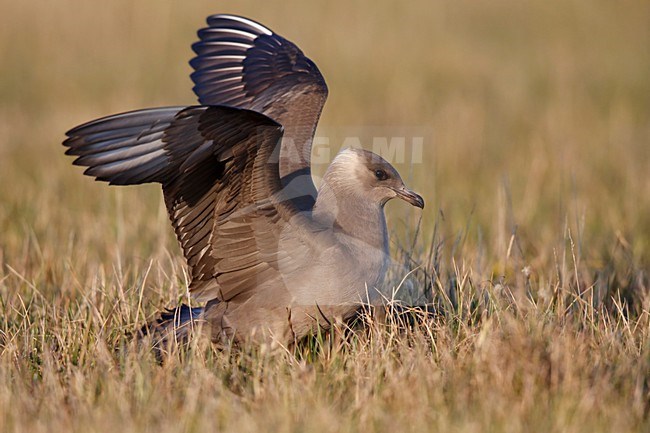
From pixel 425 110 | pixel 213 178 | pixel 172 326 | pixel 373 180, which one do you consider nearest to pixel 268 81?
pixel 373 180

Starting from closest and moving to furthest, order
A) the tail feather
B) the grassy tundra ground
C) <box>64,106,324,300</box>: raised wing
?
the grassy tundra ground, <box>64,106,324,300</box>: raised wing, the tail feather

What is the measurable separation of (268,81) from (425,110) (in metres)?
4.98

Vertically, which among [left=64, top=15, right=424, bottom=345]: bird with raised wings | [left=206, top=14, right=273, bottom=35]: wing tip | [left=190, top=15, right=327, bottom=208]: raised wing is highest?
[left=206, top=14, right=273, bottom=35]: wing tip

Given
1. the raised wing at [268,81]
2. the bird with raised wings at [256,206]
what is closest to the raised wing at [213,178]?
the bird with raised wings at [256,206]

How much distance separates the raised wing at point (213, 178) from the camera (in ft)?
12.9

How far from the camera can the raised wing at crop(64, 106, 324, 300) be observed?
3928mm

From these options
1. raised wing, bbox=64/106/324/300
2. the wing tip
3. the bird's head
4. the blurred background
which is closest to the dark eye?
the bird's head

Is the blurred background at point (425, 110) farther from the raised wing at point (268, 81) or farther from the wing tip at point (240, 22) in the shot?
the wing tip at point (240, 22)

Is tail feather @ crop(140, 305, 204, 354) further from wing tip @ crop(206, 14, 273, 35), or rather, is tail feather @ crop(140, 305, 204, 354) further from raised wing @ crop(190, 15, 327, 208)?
wing tip @ crop(206, 14, 273, 35)

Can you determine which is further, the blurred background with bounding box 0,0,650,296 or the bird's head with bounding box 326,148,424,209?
the blurred background with bounding box 0,0,650,296

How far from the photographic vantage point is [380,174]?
4.63m

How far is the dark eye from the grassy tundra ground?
17.7 inches

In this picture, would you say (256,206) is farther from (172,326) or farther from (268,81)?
(268,81)

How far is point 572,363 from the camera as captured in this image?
3.58 metres
